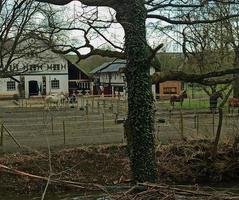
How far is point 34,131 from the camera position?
26.8m

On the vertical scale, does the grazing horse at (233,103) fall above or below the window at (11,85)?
below

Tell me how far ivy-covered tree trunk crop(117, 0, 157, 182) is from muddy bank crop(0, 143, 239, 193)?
5311 millimetres

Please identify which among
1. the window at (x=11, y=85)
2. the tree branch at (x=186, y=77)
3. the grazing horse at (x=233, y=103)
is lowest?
the grazing horse at (x=233, y=103)

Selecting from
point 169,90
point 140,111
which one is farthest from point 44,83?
point 140,111

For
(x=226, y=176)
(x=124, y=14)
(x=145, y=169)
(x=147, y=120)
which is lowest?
(x=226, y=176)

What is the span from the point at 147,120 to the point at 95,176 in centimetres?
700

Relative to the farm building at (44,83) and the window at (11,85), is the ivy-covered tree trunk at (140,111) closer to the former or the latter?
the farm building at (44,83)

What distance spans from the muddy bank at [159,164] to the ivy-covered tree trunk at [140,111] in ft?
17.4

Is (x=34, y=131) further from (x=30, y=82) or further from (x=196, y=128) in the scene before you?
(x=30, y=82)

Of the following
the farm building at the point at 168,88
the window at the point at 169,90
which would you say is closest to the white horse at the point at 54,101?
the farm building at the point at 168,88

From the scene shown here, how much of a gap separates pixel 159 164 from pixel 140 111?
22.4ft

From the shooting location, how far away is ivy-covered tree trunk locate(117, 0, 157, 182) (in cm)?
1325

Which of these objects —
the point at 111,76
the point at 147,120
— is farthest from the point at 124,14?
the point at 111,76

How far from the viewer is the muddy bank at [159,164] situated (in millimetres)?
19328
